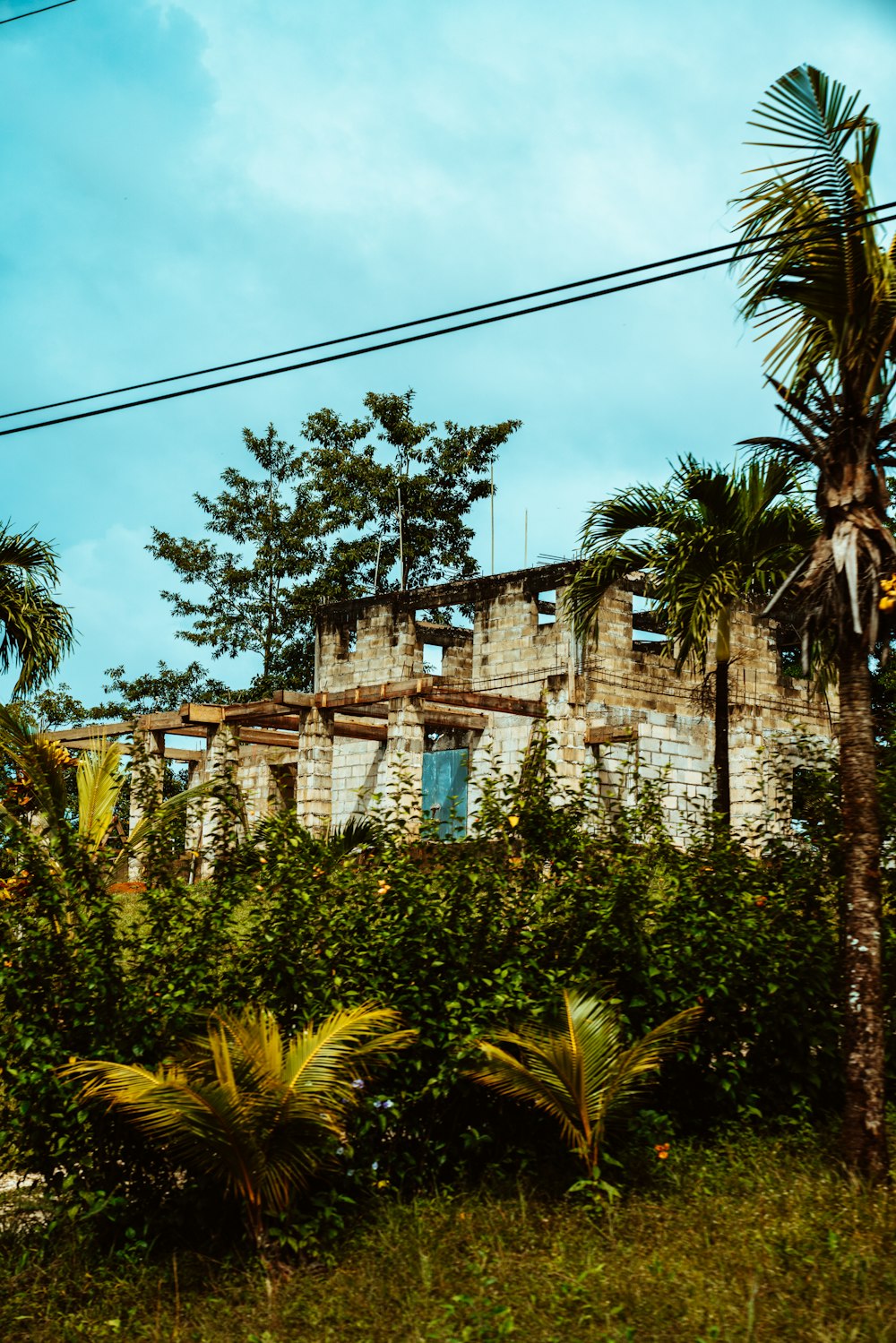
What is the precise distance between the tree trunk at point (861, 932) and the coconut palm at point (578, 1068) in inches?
36.8

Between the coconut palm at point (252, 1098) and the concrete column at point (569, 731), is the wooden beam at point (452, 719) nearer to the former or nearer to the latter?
the concrete column at point (569, 731)

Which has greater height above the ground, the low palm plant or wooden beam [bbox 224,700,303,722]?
wooden beam [bbox 224,700,303,722]

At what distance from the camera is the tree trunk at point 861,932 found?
784 centimetres

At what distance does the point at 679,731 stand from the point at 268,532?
45.8 ft

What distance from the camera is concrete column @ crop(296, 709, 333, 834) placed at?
70.3ft

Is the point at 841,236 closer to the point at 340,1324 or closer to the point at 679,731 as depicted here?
the point at 340,1324

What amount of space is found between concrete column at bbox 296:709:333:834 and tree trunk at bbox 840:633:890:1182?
1360 centimetres

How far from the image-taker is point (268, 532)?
34.1 m

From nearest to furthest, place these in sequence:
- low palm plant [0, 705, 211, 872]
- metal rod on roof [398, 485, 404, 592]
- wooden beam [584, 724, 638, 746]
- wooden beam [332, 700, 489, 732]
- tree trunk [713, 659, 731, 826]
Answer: low palm plant [0, 705, 211, 872] < tree trunk [713, 659, 731, 826] < wooden beam [584, 724, 638, 746] < wooden beam [332, 700, 489, 732] < metal rod on roof [398, 485, 404, 592]

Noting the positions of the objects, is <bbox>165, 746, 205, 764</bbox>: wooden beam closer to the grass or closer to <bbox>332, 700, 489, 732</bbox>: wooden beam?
<bbox>332, 700, 489, 732</bbox>: wooden beam

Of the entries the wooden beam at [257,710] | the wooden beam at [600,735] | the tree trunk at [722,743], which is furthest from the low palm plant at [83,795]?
the wooden beam at [600,735]

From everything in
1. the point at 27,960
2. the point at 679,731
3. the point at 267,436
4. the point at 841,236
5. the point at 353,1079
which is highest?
the point at 267,436

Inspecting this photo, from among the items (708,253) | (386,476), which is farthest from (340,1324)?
(386,476)

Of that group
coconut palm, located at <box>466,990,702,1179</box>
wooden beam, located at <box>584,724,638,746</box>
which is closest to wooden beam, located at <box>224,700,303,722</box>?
wooden beam, located at <box>584,724,638,746</box>
